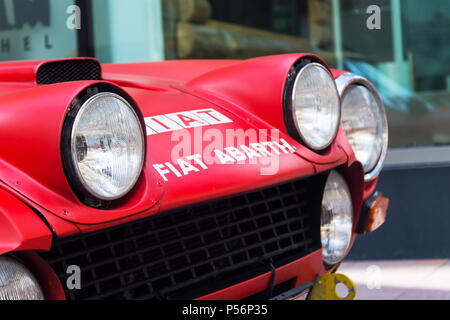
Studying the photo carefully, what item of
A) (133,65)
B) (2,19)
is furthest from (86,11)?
(133,65)

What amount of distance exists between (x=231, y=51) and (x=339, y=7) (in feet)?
2.71

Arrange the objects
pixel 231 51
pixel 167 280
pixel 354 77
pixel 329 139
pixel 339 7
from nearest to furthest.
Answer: pixel 167 280 → pixel 329 139 → pixel 354 77 → pixel 339 7 → pixel 231 51

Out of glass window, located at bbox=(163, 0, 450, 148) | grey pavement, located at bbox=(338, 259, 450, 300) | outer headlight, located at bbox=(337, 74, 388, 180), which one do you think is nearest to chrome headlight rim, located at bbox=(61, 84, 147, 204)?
outer headlight, located at bbox=(337, 74, 388, 180)

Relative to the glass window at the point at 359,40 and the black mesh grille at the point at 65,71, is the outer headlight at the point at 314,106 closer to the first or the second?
the black mesh grille at the point at 65,71

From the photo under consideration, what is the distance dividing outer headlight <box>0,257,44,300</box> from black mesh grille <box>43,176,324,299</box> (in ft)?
0.24

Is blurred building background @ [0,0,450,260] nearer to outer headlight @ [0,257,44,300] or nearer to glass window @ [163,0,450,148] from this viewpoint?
glass window @ [163,0,450,148]

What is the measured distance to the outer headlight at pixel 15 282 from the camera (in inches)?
46.3

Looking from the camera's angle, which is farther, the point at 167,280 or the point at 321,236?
the point at 321,236

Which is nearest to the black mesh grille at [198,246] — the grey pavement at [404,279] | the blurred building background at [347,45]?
the grey pavement at [404,279]

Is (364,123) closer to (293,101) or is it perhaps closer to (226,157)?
(293,101)

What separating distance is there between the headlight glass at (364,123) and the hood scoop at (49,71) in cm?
75

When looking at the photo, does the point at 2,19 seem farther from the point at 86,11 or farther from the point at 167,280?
the point at 167,280

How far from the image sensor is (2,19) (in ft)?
14.9
